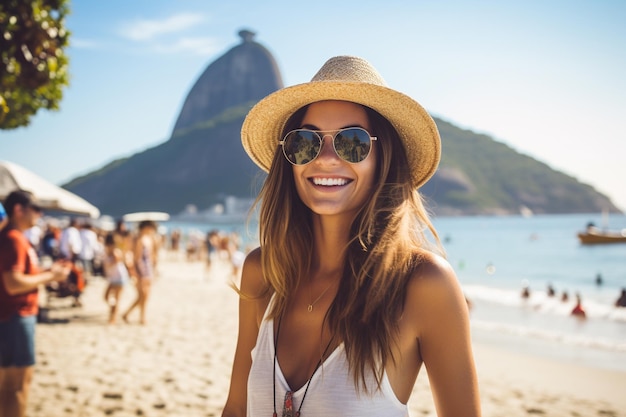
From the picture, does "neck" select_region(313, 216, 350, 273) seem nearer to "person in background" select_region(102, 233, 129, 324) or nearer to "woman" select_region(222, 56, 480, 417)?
"woman" select_region(222, 56, 480, 417)

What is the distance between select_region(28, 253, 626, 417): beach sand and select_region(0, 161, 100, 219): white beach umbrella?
2201mm

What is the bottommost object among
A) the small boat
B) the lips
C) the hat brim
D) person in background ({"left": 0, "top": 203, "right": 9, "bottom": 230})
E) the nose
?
the small boat

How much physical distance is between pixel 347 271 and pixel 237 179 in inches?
4565

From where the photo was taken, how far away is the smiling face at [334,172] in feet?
5.35

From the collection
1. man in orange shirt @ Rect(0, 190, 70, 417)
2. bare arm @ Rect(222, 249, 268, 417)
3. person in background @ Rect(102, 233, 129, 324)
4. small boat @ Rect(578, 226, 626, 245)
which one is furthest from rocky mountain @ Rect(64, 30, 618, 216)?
bare arm @ Rect(222, 249, 268, 417)

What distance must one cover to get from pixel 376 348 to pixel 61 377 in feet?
18.0

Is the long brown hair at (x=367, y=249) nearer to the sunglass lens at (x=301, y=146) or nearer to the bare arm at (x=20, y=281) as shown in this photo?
the sunglass lens at (x=301, y=146)

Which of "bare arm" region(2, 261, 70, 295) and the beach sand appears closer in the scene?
"bare arm" region(2, 261, 70, 295)

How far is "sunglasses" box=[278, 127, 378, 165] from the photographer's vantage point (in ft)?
5.35

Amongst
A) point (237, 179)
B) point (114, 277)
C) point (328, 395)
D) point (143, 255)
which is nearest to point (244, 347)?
point (328, 395)

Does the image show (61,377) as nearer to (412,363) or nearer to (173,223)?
(412,363)

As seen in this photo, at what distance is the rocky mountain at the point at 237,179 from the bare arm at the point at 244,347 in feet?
362

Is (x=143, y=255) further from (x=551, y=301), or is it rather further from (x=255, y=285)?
(x=551, y=301)

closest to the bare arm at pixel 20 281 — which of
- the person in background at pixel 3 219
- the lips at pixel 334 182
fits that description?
the person in background at pixel 3 219
